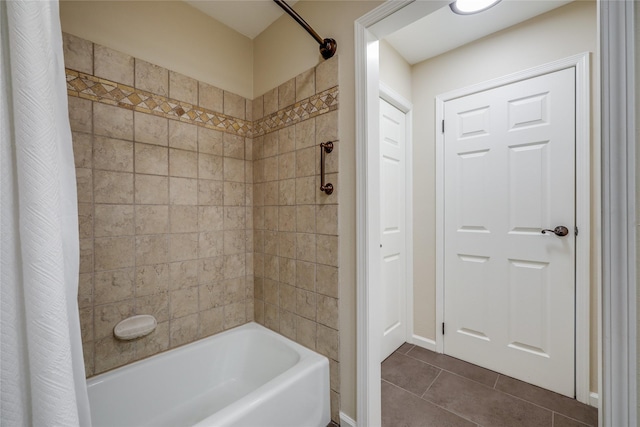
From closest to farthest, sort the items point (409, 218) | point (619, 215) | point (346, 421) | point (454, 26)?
point (619, 215)
point (346, 421)
point (454, 26)
point (409, 218)

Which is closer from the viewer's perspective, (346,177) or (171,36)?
(346,177)

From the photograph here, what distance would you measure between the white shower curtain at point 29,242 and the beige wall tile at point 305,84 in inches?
44.0

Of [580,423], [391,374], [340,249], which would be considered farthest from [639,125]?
[391,374]

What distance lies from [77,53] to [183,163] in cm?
65

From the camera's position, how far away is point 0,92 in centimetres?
51

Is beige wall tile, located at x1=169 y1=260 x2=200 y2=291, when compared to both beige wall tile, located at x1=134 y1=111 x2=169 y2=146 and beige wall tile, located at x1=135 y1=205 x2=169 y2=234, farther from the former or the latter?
beige wall tile, located at x1=134 y1=111 x2=169 y2=146

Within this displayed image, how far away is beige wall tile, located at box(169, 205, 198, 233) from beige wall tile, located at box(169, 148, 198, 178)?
20cm

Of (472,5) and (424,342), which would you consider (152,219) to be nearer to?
(472,5)

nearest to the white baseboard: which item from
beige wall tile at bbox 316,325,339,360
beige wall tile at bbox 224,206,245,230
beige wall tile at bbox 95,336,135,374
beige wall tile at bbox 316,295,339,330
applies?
beige wall tile at bbox 316,325,339,360

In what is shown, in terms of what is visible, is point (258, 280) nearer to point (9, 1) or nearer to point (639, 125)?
point (9, 1)

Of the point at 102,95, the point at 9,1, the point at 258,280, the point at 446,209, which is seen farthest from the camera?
the point at 446,209

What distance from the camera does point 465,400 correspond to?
63.3 inches

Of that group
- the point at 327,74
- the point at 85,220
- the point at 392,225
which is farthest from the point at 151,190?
the point at 392,225

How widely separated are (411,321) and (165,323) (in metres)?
1.91
